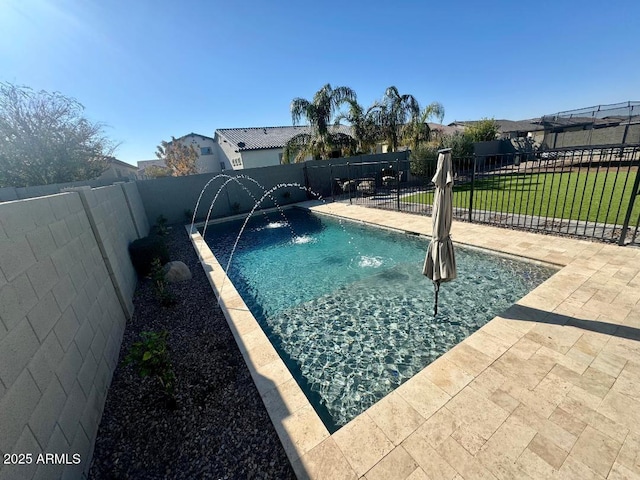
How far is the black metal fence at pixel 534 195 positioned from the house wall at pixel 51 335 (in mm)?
6665

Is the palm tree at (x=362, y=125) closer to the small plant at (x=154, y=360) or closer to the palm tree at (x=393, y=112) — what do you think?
the palm tree at (x=393, y=112)

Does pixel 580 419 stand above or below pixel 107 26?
below

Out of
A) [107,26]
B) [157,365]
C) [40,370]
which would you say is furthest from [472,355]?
[107,26]

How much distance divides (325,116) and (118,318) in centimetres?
1556

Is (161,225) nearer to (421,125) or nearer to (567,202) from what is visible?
(567,202)

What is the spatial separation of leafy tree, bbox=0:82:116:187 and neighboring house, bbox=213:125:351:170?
11.5 meters

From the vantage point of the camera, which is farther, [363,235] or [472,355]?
[363,235]

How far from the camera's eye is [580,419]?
238cm

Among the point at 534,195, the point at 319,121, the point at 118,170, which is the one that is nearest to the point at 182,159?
the point at 118,170

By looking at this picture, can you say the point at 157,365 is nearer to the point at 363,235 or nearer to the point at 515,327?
the point at 515,327

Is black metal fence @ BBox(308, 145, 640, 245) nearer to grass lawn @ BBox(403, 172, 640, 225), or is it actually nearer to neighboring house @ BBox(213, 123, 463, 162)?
grass lawn @ BBox(403, 172, 640, 225)

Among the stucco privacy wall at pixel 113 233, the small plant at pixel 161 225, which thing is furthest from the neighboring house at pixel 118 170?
the stucco privacy wall at pixel 113 233

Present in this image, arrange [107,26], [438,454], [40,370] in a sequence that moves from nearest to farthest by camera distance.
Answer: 1. [40,370]
2. [438,454]
3. [107,26]

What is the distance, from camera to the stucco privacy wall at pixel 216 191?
12594mm
